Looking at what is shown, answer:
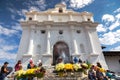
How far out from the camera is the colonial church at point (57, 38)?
2392 centimetres

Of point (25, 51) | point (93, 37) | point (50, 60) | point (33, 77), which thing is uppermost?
point (93, 37)

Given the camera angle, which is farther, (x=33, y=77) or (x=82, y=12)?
(x=82, y=12)

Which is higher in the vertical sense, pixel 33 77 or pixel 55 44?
pixel 55 44

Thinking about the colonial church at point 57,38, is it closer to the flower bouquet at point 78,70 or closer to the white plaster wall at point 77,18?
the white plaster wall at point 77,18

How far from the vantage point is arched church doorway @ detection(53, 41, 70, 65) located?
2488cm

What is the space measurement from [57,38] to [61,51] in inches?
116

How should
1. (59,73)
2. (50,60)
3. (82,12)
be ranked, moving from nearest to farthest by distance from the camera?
1. (59,73)
2. (50,60)
3. (82,12)

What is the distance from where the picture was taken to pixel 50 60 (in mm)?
23422

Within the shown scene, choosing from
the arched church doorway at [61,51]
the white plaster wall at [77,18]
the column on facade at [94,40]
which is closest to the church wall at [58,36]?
the arched church doorway at [61,51]

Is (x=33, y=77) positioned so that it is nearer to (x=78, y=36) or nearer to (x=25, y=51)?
(x=25, y=51)

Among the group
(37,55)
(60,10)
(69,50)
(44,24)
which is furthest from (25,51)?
(60,10)

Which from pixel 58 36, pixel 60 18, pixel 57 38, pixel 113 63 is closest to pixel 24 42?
pixel 57 38

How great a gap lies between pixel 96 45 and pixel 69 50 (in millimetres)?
→ 5897

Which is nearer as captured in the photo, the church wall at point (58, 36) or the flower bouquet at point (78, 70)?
the flower bouquet at point (78, 70)
